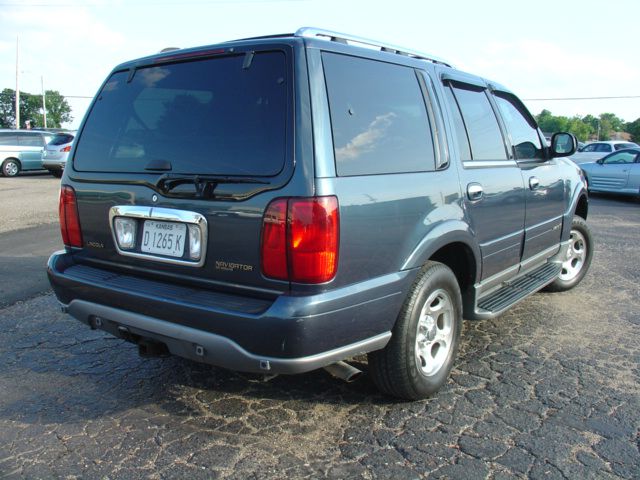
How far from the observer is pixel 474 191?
3.49m

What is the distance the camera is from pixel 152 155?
2936 millimetres

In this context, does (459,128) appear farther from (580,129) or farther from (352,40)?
(580,129)

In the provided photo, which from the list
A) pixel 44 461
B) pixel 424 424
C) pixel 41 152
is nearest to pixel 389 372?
pixel 424 424

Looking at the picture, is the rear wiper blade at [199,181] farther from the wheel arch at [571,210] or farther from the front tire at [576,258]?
the front tire at [576,258]

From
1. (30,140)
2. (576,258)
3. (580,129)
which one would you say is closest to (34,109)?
(30,140)

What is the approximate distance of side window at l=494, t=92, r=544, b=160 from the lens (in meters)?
4.34

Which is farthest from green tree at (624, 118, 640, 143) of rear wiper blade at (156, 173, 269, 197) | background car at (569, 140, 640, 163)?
rear wiper blade at (156, 173, 269, 197)

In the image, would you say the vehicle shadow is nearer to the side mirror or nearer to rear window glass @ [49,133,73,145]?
the side mirror

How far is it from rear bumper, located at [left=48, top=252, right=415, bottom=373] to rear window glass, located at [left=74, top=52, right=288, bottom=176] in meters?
0.61

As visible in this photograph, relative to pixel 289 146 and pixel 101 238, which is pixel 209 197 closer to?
pixel 289 146

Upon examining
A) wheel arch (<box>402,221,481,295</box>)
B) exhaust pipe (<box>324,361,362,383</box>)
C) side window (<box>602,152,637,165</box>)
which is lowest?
exhaust pipe (<box>324,361,362,383</box>)

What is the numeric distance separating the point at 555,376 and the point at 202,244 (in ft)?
7.81

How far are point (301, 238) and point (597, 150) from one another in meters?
22.9

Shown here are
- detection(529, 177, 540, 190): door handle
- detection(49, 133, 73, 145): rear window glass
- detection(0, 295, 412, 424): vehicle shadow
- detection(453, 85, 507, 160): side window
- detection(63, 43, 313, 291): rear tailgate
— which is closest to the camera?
→ detection(63, 43, 313, 291): rear tailgate
